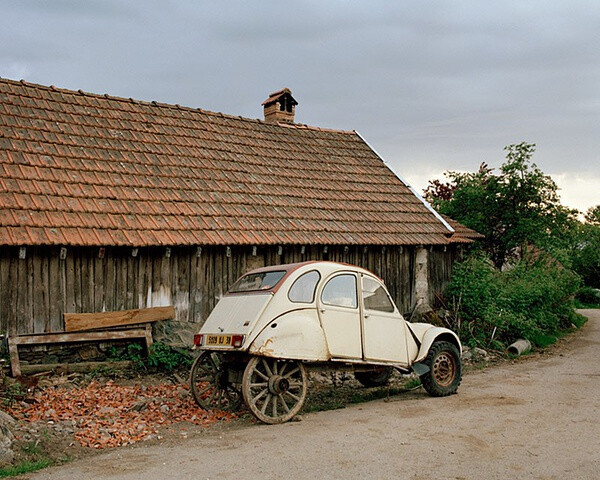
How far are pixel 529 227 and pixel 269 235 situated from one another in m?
10.2

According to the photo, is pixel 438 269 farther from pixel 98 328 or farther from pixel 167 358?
pixel 98 328

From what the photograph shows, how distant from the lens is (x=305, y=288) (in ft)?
28.0

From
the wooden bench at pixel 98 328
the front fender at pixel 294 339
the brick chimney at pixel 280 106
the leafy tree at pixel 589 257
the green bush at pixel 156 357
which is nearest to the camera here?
the front fender at pixel 294 339

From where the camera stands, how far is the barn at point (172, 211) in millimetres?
10227

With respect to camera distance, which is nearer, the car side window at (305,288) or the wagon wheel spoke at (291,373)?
the wagon wheel spoke at (291,373)

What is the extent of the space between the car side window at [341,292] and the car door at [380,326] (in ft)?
0.54

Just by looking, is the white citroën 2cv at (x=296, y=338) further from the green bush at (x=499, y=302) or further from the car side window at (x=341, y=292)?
the green bush at (x=499, y=302)

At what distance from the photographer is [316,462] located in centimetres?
621

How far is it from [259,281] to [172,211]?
3662 mm

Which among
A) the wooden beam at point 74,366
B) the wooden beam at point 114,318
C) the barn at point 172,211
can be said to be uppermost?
the barn at point 172,211

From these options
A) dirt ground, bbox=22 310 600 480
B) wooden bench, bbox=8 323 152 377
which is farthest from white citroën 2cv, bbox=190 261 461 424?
wooden bench, bbox=8 323 152 377

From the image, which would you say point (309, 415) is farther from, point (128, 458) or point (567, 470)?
point (567, 470)

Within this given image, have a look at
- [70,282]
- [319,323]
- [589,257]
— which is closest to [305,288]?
[319,323]

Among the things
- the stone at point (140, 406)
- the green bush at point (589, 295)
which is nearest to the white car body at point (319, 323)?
the stone at point (140, 406)
